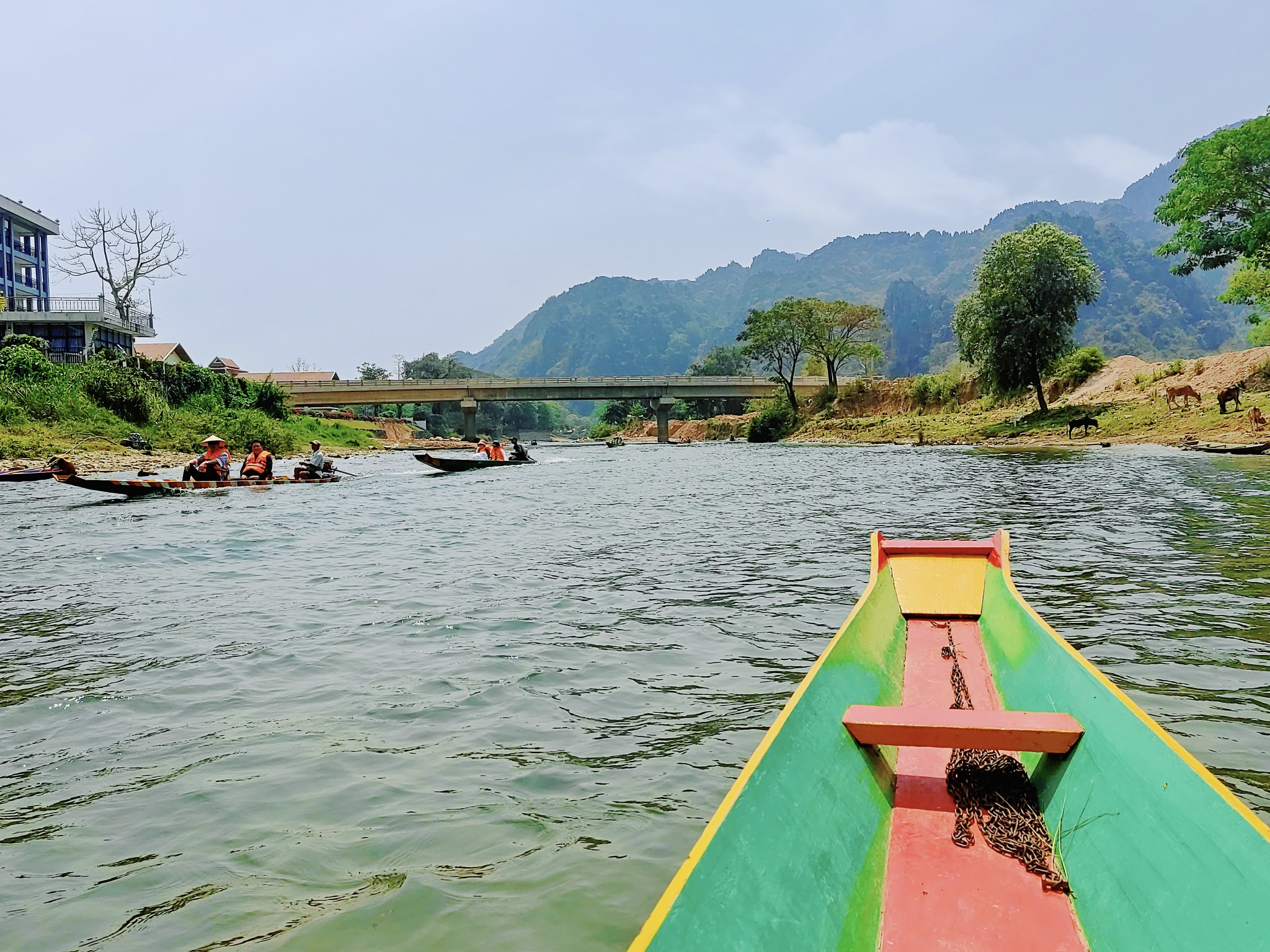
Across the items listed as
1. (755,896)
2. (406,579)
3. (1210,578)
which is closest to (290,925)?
(755,896)

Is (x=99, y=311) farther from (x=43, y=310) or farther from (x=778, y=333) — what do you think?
(x=778, y=333)

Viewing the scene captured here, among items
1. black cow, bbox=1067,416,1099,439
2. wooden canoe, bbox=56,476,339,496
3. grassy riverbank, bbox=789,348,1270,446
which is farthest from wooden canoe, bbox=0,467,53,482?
black cow, bbox=1067,416,1099,439

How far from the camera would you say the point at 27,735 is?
518 centimetres

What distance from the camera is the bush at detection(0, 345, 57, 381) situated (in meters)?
36.6

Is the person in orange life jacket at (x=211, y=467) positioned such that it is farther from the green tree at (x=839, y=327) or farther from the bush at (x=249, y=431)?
the green tree at (x=839, y=327)

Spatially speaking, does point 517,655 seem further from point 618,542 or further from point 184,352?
point 184,352

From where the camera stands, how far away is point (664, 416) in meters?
85.8

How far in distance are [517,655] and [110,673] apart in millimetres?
3146

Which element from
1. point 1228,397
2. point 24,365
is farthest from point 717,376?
point 24,365

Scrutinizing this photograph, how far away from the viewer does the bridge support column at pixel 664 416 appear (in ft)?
273

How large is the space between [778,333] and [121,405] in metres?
47.9

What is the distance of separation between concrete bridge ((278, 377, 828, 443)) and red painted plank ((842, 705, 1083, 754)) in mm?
Answer: 70953

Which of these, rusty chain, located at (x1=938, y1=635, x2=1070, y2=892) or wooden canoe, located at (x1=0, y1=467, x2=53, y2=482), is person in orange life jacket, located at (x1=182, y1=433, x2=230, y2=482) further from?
rusty chain, located at (x1=938, y1=635, x2=1070, y2=892)

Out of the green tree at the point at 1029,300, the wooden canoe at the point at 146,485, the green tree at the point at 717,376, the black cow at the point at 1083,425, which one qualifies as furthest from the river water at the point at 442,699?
the green tree at the point at 717,376
